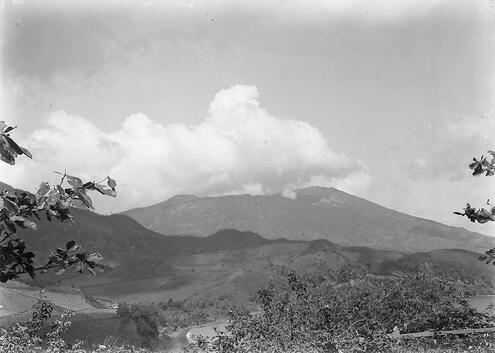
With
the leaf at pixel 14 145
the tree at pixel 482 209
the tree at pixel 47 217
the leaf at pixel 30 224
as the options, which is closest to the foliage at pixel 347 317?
the tree at pixel 482 209

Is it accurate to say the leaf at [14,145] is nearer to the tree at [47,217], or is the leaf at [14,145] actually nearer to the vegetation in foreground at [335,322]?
the tree at [47,217]

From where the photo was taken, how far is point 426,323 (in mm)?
19406

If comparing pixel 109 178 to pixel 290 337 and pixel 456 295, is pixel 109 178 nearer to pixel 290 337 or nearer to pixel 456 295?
pixel 290 337

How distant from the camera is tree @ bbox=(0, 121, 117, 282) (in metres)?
2.84

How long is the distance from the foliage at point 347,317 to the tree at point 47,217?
30.3 feet

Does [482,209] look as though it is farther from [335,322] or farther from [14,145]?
[335,322]

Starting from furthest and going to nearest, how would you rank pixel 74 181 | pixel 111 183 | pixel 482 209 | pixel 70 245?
pixel 482 209 → pixel 70 245 → pixel 111 183 → pixel 74 181

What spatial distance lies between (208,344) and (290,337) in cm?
230

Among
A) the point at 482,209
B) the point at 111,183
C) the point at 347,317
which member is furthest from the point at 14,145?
Answer: the point at 347,317

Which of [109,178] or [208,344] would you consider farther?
[208,344]

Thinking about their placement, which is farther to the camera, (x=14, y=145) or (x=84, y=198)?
(x=84, y=198)

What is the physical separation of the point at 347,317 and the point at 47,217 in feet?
56.3

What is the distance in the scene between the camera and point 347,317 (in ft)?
62.1

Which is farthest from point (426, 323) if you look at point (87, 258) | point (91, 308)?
point (91, 308)
